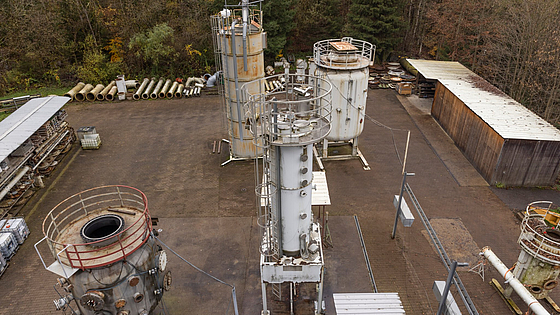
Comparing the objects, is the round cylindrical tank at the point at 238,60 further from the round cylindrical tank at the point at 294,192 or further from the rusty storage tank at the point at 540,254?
the rusty storage tank at the point at 540,254

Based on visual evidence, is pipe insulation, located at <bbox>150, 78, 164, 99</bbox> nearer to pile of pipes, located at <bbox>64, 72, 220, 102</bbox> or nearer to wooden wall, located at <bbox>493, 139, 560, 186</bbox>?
pile of pipes, located at <bbox>64, 72, 220, 102</bbox>

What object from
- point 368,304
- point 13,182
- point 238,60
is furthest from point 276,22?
point 368,304

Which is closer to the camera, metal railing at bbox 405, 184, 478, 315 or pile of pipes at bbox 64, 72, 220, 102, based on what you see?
metal railing at bbox 405, 184, 478, 315

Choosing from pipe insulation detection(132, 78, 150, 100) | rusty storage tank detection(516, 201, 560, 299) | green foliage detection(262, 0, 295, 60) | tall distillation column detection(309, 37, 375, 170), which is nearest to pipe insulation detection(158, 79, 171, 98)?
pipe insulation detection(132, 78, 150, 100)

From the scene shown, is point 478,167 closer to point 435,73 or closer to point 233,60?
point 435,73

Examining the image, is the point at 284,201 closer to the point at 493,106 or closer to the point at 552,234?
the point at 552,234

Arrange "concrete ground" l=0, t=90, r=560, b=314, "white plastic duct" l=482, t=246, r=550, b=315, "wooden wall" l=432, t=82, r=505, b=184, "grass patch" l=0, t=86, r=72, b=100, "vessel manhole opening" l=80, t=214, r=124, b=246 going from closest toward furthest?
1. "white plastic duct" l=482, t=246, r=550, b=315
2. "vessel manhole opening" l=80, t=214, r=124, b=246
3. "concrete ground" l=0, t=90, r=560, b=314
4. "wooden wall" l=432, t=82, r=505, b=184
5. "grass patch" l=0, t=86, r=72, b=100

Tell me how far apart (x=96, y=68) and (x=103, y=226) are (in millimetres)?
26467

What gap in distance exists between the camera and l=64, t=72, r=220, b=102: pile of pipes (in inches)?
1164

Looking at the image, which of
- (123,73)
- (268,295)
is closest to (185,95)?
(123,73)

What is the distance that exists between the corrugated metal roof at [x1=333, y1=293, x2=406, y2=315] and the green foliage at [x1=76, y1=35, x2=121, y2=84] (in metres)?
30.2

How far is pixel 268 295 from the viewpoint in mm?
12695

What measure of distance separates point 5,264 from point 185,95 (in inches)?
752

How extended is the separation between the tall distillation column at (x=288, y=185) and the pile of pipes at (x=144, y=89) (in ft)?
69.4
